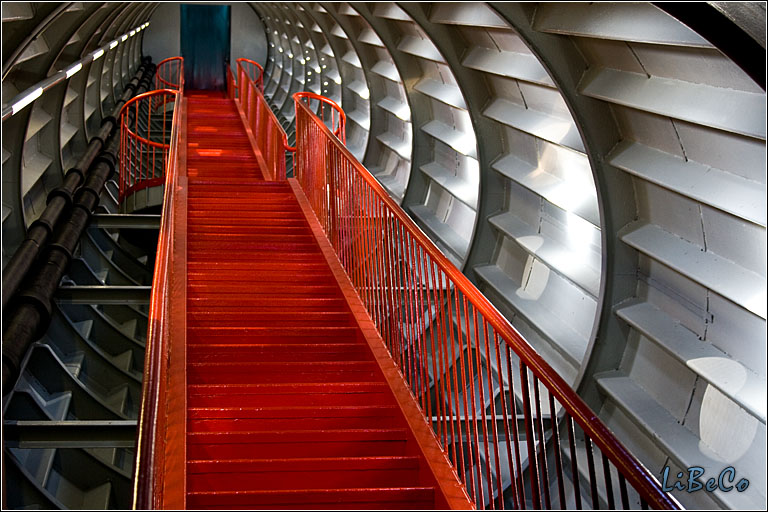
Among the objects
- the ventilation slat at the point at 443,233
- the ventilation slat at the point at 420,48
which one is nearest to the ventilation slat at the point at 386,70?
the ventilation slat at the point at 420,48

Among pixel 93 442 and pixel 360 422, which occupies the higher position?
pixel 360 422

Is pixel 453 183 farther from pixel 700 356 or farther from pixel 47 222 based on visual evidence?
pixel 700 356

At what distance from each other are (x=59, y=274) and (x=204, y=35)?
2141 cm

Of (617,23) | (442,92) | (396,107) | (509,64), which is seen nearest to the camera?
(617,23)

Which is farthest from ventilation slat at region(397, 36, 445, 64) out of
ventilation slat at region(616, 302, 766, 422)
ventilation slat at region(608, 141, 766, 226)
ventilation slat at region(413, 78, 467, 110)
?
ventilation slat at region(616, 302, 766, 422)

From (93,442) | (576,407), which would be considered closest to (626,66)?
(576,407)

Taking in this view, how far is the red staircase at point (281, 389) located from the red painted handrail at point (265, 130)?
257cm

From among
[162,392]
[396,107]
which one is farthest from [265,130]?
[162,392]

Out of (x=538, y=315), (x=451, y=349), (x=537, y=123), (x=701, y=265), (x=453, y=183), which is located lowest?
(x=538, y=315)

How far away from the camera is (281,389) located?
5332 millimetres

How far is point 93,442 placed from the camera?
22.1 ft

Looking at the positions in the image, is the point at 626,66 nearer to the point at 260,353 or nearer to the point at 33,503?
the point at 260,353

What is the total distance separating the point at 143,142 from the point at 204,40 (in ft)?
49.1

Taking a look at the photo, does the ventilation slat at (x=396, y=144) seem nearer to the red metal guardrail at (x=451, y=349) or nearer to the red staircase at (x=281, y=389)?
the red metal guardrail at (x=451, y=349)
